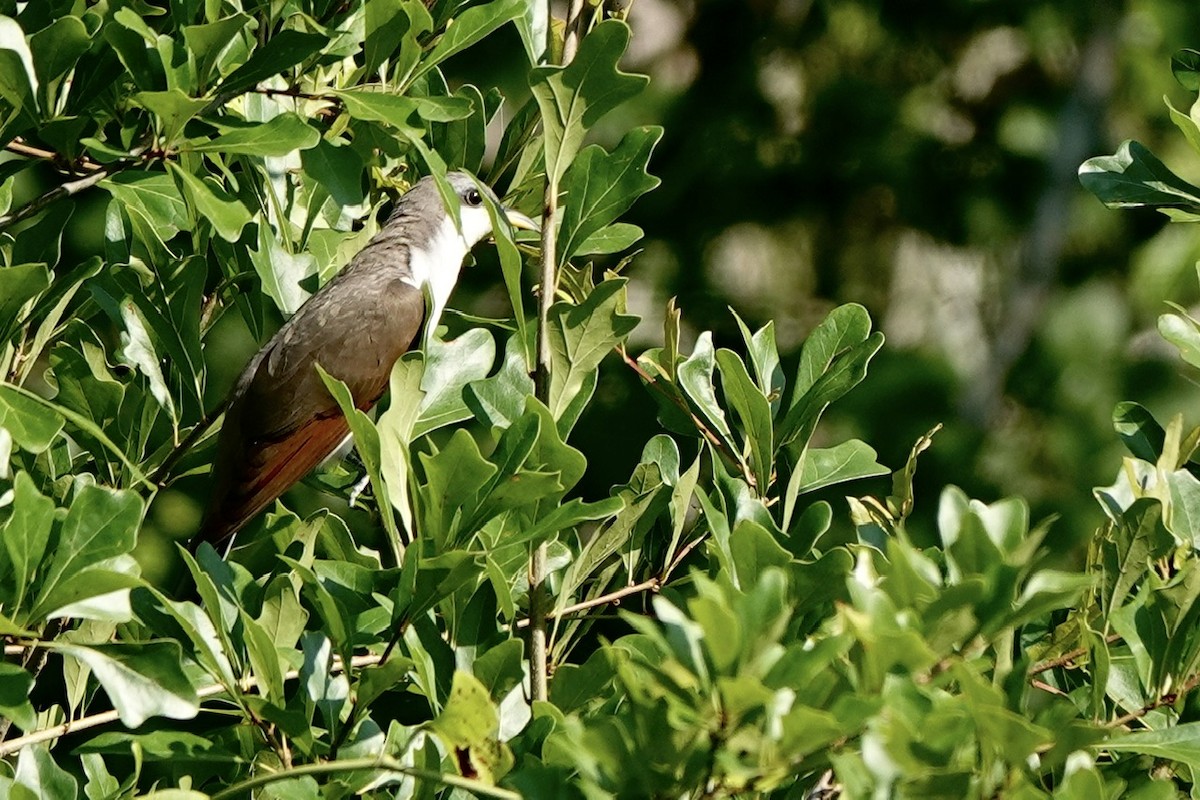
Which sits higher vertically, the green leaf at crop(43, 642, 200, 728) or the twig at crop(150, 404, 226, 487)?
the green leaf at crop(43, 642, 200, 728)

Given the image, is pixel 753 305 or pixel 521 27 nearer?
pixel 521 27

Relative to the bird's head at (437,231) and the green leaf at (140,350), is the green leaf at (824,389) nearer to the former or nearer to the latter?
the green leaf at (140,350)

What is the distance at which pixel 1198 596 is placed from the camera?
1.56 meters

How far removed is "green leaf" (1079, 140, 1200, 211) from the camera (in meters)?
2.04

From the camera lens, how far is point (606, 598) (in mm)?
1868

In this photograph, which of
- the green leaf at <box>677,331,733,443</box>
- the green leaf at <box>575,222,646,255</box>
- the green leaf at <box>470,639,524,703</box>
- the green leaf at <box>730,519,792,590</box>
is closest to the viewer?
the green leaf at <box>730,519,792,590</box>

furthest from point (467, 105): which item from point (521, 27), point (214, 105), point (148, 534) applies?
point (148, 534)

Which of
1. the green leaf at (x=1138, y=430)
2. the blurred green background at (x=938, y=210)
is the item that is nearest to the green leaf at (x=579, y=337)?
the green leaf at (x=1138, y=430)

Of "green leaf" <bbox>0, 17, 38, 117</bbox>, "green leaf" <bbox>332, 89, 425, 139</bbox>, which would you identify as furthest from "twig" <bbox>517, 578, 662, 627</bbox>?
"green leaf" <bbox>0, 17, 38, 117</bbox>

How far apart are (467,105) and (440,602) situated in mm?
731

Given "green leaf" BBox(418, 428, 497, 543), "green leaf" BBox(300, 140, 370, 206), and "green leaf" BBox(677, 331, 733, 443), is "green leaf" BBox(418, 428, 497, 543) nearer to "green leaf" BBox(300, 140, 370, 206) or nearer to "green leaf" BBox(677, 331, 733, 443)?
"green leaf" BBox(677, 331, 733, 443)

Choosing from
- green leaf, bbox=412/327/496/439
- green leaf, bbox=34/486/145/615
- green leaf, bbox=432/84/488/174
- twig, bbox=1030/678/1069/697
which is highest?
green leaf, bbox=34/486/145/615

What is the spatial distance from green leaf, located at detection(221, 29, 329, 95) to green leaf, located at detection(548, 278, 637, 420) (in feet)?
1.45

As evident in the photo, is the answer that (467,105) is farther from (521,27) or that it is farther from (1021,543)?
(1021,543)
